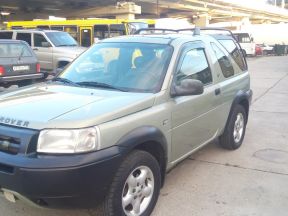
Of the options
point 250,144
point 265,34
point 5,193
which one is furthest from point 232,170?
point 265,34

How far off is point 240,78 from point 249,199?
220cm

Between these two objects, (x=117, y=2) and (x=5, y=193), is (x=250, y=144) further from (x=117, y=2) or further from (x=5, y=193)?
(x=117, y=2)

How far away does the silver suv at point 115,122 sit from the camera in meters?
3.10

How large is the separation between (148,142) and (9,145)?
1220mm

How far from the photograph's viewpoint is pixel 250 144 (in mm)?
6496

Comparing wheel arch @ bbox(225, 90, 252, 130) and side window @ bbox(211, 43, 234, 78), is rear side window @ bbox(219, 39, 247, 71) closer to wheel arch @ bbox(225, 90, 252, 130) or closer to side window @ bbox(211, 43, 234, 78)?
side window @ bbox(211, 43, 234, 78)

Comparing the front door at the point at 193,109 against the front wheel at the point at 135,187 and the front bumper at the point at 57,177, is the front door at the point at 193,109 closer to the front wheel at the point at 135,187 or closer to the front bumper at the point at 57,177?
the front wheel at the point at 135,187

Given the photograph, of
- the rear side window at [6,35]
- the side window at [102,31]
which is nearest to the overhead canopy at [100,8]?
the side window at [102,31]

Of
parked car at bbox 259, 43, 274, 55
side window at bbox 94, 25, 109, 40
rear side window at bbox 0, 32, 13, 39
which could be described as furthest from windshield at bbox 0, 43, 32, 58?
parked car at bbox 259, 43, 274, 55

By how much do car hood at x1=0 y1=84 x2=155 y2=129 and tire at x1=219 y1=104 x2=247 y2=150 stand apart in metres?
2.21

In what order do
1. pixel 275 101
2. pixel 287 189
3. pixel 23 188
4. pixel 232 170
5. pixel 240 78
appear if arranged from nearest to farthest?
pixel 23 188 → pixel 287 189 → pixel 232 170 → pixel 240 78 → pixel 275 101

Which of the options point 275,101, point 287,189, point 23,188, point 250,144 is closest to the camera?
point 23,188

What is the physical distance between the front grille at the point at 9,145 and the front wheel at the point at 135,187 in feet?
2.65

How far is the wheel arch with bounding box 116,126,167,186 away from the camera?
3.41 meters
